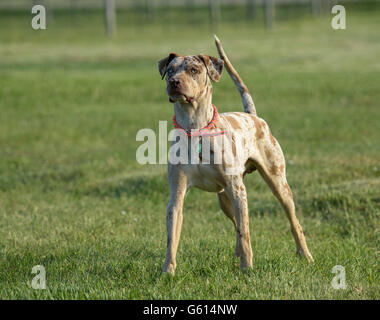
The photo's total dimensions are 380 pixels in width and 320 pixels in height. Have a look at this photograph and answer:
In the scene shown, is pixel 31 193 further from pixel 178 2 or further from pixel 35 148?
pixel 178 2

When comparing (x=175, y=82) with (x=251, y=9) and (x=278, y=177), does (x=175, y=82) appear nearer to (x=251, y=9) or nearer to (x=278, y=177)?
(x=278, y=177)

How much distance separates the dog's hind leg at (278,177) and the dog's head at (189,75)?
3.30ft

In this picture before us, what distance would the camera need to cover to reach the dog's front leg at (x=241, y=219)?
5.52m

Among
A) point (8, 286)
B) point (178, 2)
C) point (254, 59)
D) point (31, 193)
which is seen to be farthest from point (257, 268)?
point (178, 2)

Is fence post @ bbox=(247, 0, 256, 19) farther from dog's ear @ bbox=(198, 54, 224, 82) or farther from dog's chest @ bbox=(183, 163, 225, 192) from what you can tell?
dog's chest @ bbox=(183, 163, 225, 192)

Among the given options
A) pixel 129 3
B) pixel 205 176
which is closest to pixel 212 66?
pixel 205 176

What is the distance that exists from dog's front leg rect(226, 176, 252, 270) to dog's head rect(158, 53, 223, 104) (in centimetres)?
82

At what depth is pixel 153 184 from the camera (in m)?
9.50

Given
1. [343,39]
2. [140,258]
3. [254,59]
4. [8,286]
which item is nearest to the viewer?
[8,286]

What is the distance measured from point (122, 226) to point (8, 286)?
2284 millimetres

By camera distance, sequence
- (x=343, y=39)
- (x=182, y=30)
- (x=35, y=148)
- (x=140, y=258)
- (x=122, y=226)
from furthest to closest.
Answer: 1. (x=182, y=30)
2. (x=343, y=39)
3. (x=35, y=148)
4. (x=122, y=226)
5. (x=140, y=258)

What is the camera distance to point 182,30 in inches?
1329

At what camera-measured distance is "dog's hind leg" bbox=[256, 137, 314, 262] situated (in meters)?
6.13

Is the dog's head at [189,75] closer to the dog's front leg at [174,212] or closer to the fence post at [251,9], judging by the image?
the dog's front leg at [174,212]
